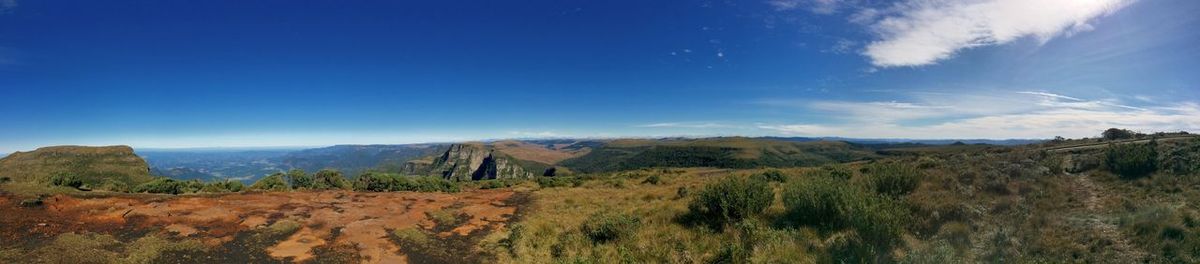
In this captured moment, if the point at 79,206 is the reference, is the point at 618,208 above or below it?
below

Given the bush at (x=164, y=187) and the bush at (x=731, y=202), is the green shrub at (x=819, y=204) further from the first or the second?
the bush at (x=164, y=187)

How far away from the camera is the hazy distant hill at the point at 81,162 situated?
178ft

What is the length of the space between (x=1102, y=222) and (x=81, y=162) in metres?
98.1

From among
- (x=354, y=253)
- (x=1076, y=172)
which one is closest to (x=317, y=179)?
(x=354, y=253)

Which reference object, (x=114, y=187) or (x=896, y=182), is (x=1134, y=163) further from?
(x=114, y=187)

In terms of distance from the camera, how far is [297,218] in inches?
460

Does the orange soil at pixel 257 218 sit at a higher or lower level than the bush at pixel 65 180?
lower

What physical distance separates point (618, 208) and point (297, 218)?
9833mm

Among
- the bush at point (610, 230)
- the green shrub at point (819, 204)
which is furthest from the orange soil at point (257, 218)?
the green shrub at point (819, 204)

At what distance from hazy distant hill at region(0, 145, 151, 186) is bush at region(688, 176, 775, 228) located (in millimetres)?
71294

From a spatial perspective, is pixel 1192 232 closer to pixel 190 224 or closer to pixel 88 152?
pixel 190 224

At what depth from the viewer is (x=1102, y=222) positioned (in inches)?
302

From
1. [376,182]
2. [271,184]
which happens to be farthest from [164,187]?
[376,182]

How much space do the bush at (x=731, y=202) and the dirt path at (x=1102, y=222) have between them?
591cm
